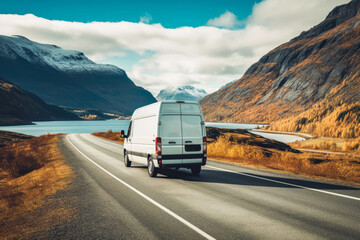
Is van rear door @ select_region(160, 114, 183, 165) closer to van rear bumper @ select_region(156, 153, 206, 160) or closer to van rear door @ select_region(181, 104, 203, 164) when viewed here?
van rear bumper @ select_region(156, 153, 206, 160)

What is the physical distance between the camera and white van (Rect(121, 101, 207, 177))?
10273mm

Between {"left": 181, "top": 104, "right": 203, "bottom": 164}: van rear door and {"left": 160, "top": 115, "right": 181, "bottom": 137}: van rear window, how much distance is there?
0.20m

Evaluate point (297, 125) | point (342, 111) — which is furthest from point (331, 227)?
point (297, 125)

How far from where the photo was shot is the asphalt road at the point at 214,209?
5078 mm

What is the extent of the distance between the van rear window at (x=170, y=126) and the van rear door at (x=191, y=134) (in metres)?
0.20

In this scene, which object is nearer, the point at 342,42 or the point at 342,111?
the point at 342,111

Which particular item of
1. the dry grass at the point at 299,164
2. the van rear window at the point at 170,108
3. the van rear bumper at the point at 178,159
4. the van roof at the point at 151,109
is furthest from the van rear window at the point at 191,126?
the dry grass at the point at 299,164

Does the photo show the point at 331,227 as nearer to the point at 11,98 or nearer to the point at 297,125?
the point at 297,125

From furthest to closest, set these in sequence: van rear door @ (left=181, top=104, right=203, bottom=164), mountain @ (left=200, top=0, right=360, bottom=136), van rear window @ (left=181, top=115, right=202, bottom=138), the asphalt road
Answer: mountain @ (left=200, top=0, right=360, bottom=136) → van rear window @ (left=181, top=115, right=202, bottom=138) → van rear door @ (left=181, top=104, right=203, bottom=164) → the asphalt road

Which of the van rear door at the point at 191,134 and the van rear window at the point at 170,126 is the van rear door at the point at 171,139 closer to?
the van rear window at the point at 170,126

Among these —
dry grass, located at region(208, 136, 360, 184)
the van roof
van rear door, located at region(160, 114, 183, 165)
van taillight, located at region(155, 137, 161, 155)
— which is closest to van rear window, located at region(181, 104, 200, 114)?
the van roof

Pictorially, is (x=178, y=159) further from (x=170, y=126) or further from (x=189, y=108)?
(x=189, y=108)

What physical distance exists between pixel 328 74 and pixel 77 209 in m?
143

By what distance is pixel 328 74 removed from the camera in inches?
5059
